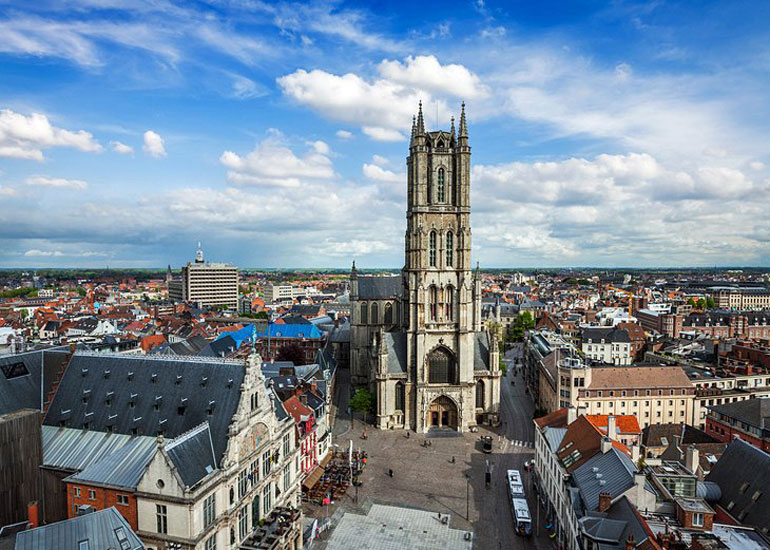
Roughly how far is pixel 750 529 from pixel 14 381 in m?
66.4

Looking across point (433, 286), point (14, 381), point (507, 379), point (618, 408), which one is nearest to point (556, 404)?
point (618, 408)

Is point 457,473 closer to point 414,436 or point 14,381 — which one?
point 414,436

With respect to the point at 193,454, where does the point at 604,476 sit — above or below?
below

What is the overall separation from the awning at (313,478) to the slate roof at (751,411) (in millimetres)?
57561

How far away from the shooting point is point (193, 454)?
1660 inches

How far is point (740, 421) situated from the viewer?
69.2 m

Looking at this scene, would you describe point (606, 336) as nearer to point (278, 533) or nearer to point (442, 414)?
point (442, 414)

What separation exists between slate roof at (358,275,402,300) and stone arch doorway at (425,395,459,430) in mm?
33399

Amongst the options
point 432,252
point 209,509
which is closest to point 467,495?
point 209,509

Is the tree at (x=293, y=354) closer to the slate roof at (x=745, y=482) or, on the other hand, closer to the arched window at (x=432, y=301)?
the arched window at (x=432, y=301)

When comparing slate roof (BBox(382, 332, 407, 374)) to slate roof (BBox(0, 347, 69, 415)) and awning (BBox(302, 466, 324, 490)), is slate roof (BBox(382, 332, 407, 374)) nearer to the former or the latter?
awning (BBox(302, 466, 324, 490))

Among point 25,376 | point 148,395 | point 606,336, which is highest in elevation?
point 25,376

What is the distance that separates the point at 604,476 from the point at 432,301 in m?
45.0

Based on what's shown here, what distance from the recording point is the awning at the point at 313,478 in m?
60.7
